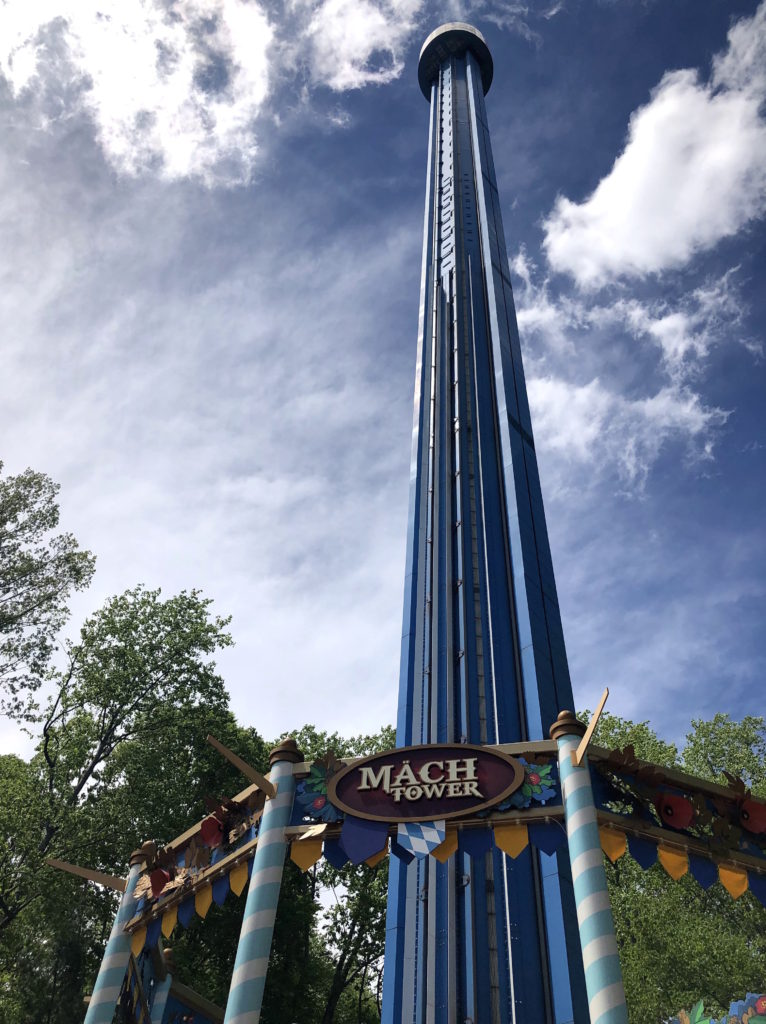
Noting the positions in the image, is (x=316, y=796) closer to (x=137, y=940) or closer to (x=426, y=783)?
(x=426, y=783)

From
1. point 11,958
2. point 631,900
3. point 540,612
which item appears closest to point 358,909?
point 631,900

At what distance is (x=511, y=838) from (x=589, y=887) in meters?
0.92

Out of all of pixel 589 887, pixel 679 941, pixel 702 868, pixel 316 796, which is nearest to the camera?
pixel 589 887

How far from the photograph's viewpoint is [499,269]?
2325cm

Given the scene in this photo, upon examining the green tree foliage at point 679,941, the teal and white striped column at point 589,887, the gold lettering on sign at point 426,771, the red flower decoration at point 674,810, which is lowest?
the teal and white striped column at point 589,887

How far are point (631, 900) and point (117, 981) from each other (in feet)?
59.2

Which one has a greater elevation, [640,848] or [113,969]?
[640,848]

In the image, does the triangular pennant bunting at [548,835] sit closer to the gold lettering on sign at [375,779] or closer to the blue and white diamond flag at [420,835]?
the blue and white diamond flag at [420,835]

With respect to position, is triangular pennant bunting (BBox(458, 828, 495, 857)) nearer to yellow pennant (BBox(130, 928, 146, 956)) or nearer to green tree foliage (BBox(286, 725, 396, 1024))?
yellow pennant (BBox(130, 928, 146, 956))

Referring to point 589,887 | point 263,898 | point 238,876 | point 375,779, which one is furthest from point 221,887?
point 589,887

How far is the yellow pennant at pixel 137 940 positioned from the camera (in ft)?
30.4

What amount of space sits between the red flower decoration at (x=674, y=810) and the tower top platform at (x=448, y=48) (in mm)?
35434

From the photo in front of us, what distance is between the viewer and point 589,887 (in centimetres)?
671

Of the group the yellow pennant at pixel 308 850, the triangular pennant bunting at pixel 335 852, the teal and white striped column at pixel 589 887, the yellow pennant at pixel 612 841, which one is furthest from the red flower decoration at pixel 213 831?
the yellow pennant at pixel 612 841
